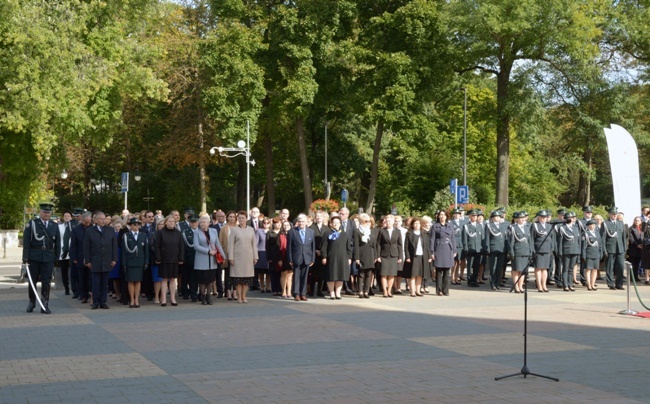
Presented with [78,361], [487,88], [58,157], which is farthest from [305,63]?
[78,361]

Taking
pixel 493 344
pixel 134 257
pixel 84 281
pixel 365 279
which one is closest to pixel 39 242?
pixel 134 257

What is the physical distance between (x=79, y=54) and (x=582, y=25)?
62.1ft

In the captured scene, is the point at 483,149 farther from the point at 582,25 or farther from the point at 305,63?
the point at 582,25

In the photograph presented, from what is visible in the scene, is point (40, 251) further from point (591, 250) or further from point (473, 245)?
point (591, 250)

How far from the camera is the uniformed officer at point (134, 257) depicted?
17.3m

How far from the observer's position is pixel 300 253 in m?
18.7

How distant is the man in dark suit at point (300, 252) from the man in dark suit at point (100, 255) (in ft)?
11.8

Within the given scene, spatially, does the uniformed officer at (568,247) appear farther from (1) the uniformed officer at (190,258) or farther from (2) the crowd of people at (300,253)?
(1) the uniformed officer at (190,258)

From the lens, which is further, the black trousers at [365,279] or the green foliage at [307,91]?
the green foliage at [307,91]

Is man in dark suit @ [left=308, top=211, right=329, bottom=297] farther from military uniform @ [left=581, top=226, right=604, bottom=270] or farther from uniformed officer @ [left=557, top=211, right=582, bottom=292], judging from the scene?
military uniform @ [left=581, top=226, right=604, bottom=270]

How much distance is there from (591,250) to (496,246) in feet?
7.35

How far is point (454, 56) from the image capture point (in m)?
39.8

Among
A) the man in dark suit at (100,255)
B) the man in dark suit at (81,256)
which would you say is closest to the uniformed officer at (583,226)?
the man in dark suit at (100,255)

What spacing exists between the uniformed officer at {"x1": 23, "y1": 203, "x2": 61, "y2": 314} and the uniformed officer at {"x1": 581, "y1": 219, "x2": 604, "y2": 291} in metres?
12.2
